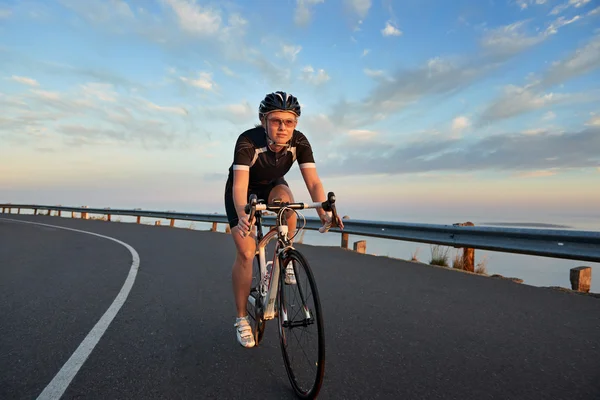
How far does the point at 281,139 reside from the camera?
3.78 metres

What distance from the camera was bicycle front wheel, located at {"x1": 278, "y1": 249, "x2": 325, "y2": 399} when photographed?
272cm

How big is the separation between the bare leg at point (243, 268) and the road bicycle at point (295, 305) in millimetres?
286

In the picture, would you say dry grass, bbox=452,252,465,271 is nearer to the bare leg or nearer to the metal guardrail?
the metal guardrail

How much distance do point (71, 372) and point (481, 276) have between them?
250 inches

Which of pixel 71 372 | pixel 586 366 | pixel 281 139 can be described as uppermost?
pixel 281 139

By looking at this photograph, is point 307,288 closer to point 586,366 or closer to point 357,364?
point 357,364

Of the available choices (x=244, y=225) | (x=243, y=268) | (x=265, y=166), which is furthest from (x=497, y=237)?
(x=244, y=225)

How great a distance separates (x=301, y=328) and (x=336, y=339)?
1146 millimetres

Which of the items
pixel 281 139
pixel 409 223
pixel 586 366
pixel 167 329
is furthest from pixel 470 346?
pixel 409 223

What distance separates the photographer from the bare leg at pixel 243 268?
3844mm

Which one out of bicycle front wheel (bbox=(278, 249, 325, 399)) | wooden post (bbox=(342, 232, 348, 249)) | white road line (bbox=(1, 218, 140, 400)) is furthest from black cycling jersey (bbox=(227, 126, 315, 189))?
wooden post (bbox=(342, 232, 348, 249))

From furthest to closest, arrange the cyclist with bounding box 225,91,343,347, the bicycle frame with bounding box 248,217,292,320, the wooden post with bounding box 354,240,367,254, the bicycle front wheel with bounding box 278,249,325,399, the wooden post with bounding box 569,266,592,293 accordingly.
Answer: the wooden post with bounding box 354,240,367,254, the wooden post with bounding box 569,266,592,293, the cyclist with bounding box 225,91,343,347, the bicycle frame with bounding box 248,217,292,320, the bicycle front wheel with bounding box 278,249,325,399

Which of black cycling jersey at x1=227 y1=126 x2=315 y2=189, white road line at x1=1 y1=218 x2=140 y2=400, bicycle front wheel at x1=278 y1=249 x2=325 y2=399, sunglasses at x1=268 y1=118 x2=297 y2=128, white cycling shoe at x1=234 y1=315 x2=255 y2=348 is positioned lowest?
white road line at x1=1 y1=218 x2=140 y2=400

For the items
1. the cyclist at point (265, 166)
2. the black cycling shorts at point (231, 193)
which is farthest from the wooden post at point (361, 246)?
the cyclist at point (265, 166)
